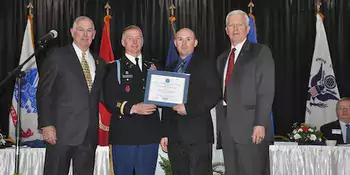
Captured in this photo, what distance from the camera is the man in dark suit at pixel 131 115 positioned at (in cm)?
337

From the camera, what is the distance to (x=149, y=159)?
3412 mm

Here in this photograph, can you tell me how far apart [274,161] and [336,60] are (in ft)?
8.56

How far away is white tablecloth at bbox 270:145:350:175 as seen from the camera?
187 inches

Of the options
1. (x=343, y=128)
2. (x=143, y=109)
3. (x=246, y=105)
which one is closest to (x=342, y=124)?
(x=343, y=128)

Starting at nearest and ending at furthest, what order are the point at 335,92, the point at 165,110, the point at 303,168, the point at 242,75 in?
1. the point at 242,75
2. the point at 165,110
3. the point at 303,168
4. the point at 335,92

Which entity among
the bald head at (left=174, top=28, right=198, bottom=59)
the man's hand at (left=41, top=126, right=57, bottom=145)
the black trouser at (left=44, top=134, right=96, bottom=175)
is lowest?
the black trouser at (left=44, top=134, right=96, bottom=175)

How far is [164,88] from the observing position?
10.9 feet

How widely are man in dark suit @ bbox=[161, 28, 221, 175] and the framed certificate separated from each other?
0.06 metres

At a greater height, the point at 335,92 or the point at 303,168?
the point at 335,92

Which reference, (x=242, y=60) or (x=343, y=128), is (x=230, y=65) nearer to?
(x=242, y=60)

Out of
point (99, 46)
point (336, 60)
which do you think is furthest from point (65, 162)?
point (336, 60)

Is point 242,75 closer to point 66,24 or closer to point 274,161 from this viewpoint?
point 274,161

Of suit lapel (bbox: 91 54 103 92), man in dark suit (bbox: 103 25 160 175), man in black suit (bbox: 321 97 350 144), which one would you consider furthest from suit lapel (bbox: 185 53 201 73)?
man in black suit (bbox: 321 97 350 144)

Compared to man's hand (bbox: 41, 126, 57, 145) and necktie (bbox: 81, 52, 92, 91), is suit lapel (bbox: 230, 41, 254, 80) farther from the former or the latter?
man's hand (bbox: 41, 126, 57, 145)
